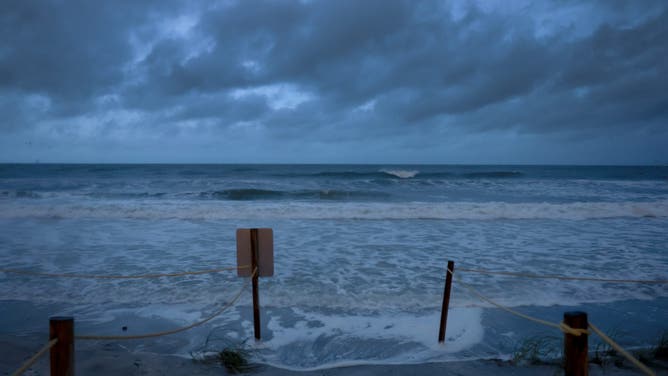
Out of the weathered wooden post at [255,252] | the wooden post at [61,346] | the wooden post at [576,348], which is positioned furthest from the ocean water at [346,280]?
the wooden post at [61,346]

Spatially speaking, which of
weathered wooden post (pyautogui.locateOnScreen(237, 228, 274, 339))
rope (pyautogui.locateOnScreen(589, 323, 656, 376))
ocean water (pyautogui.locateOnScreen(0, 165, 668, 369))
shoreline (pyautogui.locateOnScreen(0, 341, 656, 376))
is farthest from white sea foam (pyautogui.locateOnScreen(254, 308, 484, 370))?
rope (pyautogui.locateOnScreen(589, 323, 656, 376))

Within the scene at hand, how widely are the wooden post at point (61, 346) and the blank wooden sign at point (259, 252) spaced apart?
1872mm

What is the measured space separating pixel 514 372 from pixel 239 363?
9.05ft

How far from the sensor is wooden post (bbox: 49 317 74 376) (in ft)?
6.56

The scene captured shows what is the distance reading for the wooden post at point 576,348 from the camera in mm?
2094

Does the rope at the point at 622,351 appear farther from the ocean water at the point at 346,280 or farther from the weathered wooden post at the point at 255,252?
the weathered wooden post at the point at 255,252

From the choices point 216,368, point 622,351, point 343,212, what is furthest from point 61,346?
point 343,212

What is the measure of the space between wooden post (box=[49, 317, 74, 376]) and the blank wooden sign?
1.87 meters

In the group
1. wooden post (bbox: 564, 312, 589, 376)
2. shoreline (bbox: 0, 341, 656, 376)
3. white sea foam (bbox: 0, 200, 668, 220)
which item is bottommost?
shoreline (bbox: 0, 341, 656, 376)

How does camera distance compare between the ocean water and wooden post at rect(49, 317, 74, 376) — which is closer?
wooden post at rect(49, 317, 74, 376)

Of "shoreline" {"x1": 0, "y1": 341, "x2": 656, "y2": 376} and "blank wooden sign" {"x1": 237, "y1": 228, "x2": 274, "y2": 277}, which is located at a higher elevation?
"blank wooden sign" {"x1": 237, "y1": 228, "x2": 274, "y2": 277}

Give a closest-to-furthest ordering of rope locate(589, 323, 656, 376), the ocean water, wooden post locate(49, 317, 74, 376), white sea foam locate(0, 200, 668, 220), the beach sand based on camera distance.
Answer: rope locate(589, 323, 656, 376) < wooden post locate(49, 317, 74, 376) < the beach sand < the ocean water < white sea foam locate(0, 200, 668, 220)

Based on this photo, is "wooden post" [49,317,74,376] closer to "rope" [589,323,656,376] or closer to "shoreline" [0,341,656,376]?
"shoreline" [0,341,656,376]

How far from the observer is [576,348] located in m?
2.14
